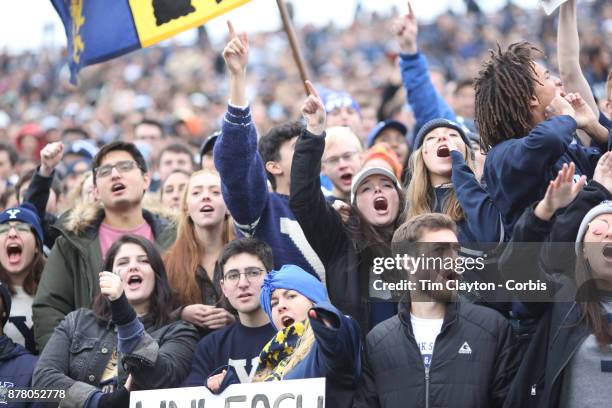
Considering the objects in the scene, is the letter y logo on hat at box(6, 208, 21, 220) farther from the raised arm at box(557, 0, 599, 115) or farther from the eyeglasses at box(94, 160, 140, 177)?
the raised arm at box(557, 0, 599, 115)

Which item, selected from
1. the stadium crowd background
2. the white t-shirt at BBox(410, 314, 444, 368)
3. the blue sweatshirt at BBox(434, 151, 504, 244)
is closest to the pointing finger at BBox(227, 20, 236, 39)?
the blue sweatshirt at BBox(434, 151, 504, 244)

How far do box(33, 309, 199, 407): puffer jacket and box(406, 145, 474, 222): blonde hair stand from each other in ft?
4.36

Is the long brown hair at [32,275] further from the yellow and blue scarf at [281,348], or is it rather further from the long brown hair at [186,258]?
the yellow and blue scarf at [281,348]

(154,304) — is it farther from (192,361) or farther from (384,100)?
(384,100)

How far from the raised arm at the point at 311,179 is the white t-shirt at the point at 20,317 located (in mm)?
1941

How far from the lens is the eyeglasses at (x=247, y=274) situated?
7.41 metres

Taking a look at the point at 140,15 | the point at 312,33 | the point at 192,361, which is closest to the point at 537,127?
the point at 192,361

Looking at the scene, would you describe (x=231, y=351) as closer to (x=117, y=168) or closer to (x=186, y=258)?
(x=186, y=258)

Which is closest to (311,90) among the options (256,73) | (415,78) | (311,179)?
(311,179)

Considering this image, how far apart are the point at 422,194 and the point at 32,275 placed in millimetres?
2540

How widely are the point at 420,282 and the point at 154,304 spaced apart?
1.77 metres

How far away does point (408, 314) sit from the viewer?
6547 millimetres

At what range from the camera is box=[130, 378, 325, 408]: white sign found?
6.34m

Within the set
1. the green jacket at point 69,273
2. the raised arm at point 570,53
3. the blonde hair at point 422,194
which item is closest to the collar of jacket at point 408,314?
the blonde hair at point 422,194
